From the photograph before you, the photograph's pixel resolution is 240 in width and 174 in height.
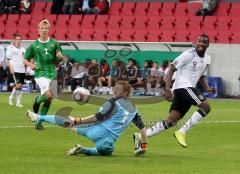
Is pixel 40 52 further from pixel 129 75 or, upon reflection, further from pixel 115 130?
pixel 129 75

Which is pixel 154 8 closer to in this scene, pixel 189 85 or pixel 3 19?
pixel 3 19

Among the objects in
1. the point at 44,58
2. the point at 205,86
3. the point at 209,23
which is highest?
the point at 209,23

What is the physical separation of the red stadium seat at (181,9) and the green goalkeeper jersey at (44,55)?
21.2 m

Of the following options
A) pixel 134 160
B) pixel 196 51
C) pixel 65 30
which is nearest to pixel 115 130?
pixel 134 160

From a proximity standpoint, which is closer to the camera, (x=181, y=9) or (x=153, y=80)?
(x=153, y=80)

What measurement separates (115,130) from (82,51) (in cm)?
2519

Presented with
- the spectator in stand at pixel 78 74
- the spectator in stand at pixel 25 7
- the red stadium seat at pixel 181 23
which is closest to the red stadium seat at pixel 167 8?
the red stadium seat at pixel 181 23

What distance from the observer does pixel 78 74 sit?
37.8 metres

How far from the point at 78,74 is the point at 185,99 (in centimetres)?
2126

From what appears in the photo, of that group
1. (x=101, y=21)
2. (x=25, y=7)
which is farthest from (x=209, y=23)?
(x=25, y=7)

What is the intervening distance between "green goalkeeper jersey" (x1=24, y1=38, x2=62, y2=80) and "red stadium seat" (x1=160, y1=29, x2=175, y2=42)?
1947 centimetres

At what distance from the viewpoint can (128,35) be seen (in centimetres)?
4053

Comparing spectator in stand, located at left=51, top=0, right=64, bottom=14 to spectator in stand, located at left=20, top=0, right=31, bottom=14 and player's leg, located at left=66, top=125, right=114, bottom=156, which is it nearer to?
spectator in stand, located at left=20, top=0, right=31, bottom=14

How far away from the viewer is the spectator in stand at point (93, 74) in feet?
124
